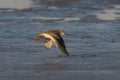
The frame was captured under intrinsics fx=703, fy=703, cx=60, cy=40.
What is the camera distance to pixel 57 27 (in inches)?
746

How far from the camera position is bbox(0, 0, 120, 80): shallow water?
12.3m

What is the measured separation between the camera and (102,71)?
11.6 m

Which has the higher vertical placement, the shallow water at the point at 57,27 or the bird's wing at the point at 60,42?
the bird's wing at the point at 60,42

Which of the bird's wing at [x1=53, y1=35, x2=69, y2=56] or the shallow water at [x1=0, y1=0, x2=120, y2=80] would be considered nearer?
the shallow water at [x1=0, y1=0, x2=120, y2=80]

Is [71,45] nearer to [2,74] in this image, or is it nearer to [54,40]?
[54,40]

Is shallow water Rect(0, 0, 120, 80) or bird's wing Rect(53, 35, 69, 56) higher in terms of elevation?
bird's wing Rect(53, 35, 69, 56)

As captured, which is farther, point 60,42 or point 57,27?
point 57,27

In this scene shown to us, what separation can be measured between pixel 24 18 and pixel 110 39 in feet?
18.6

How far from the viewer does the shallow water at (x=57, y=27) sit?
1230 cm

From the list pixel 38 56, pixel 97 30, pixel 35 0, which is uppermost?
pixel 38 56

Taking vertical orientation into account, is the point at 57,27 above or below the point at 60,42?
below

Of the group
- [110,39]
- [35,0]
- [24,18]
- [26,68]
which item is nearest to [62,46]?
[26,68]

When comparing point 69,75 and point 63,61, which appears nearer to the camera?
point 69,75

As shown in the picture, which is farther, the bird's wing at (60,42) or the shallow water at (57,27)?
the bird's wing at (60,42)
